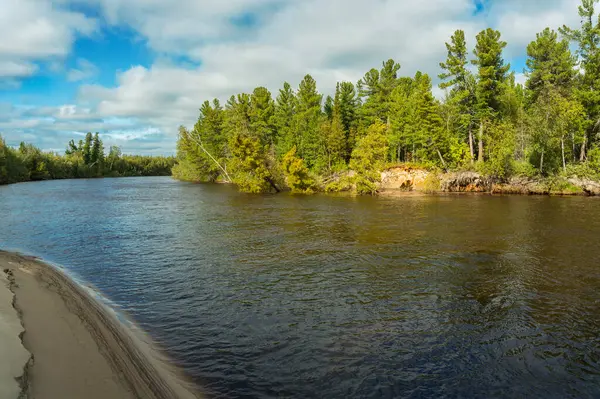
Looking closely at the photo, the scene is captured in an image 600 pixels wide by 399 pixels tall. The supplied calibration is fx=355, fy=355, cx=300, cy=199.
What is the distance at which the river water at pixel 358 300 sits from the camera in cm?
845

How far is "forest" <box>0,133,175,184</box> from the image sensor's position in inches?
4021

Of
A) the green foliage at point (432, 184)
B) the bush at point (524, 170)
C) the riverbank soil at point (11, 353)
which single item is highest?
the bush at point (524, 170)

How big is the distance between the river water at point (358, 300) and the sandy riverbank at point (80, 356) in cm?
84

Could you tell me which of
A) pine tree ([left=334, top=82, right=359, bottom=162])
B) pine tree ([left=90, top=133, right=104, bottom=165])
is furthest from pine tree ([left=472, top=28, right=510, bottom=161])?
pine tree ([left=90, top=133, right=104, bottom=165])

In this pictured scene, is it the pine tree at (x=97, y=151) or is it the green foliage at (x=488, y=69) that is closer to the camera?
the green foliage at (x=488, y=69)

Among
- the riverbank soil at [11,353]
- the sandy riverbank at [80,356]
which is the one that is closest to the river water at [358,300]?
the sandy riverbank at [80,356]

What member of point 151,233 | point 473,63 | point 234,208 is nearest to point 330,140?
point 473,63

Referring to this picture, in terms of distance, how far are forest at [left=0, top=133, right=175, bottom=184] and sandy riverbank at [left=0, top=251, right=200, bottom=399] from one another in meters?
108

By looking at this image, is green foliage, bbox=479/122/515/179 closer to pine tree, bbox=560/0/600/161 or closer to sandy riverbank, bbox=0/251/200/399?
pine tree, bbox=560/0/600/161

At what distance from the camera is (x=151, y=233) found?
84.9 ft

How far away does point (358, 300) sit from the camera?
1301 centimetres

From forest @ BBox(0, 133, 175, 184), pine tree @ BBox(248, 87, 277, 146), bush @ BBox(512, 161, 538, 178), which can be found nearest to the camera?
bush @ BBox(512, 161, 538, 178)

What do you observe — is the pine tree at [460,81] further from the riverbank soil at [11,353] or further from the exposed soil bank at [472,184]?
the riverbank soil at [11,353]

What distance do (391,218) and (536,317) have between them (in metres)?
20.4
